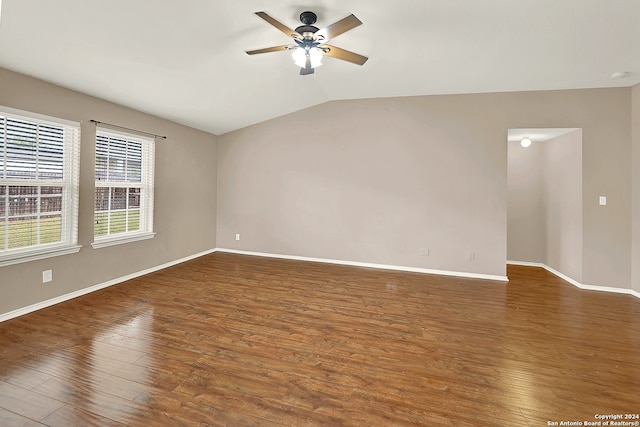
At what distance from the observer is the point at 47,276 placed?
10.4 ft

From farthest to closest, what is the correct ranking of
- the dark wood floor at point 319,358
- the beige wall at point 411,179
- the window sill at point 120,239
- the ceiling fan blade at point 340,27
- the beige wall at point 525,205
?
the beige wall at point 525,205 < the beige wall at point 411,179 < the window sill at point 120,239 < the ceiling fan blade at point 340,27 < the dark wood floor at point 319,358

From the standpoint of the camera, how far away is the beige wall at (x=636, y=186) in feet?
12.5

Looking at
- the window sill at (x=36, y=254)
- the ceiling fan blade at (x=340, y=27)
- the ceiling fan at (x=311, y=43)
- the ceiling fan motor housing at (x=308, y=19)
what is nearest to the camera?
the ceiling fan blade at (x=340, y=27)

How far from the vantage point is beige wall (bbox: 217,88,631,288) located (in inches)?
159

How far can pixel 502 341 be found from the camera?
2582mm

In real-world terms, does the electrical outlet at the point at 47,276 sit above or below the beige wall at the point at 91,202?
below

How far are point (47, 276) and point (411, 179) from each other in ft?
16.4

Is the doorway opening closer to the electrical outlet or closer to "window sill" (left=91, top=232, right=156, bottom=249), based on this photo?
"window sill" (left=91, top=232, right=156, bottom=249)

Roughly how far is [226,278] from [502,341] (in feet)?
11.5

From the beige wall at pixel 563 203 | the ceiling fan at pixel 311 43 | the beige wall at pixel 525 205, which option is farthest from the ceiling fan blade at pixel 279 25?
the beige wall at pixel 525 205

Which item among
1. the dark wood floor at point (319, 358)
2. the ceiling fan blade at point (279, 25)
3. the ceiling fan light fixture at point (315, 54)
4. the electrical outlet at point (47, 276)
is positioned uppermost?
the ceiling fan blade at point (279, 25)

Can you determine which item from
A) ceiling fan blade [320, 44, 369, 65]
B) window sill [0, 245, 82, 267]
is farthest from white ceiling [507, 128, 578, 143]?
window sill [0, 245, 82, 267]

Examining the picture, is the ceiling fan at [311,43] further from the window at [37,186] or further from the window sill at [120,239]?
the window sill at [120,239]

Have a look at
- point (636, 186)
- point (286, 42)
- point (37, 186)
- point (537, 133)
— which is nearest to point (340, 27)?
point (286, 42)
